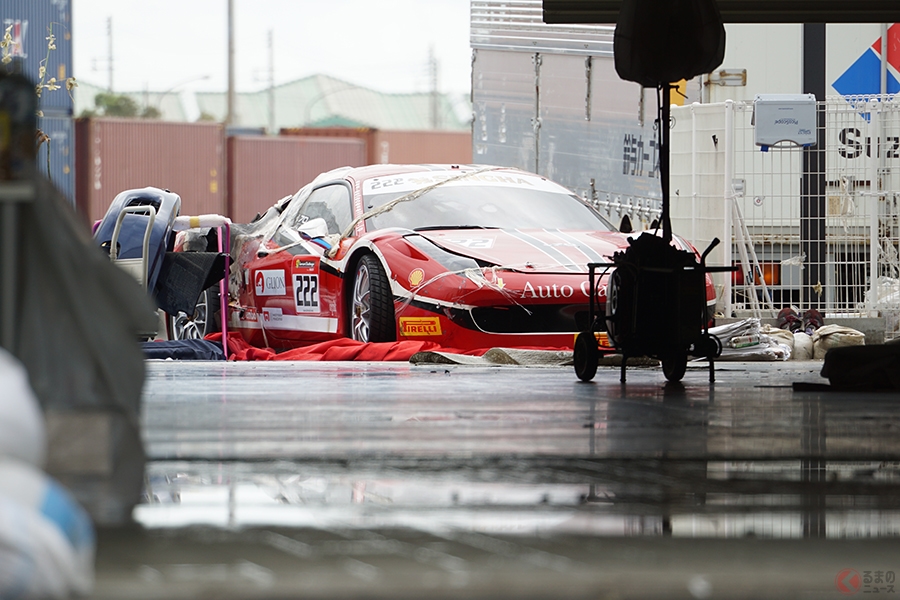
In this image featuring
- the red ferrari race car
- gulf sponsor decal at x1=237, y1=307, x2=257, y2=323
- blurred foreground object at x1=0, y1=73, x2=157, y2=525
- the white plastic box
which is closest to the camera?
blurred foreground object at x1=0, y1=73, x2=157, y2=525

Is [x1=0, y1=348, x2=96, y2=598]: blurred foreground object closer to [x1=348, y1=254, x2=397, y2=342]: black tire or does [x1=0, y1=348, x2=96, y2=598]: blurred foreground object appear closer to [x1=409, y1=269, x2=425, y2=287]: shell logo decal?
[x1=409, y1=269, x2=425, y2=287]: shell logo decal

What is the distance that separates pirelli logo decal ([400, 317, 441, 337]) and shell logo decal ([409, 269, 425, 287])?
24cm

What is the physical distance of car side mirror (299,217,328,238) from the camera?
950 centimetres

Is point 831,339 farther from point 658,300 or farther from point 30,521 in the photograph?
point 30,521

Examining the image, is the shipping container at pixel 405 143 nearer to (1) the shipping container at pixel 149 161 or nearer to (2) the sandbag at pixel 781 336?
(1) the shipping container at pixel 149 161

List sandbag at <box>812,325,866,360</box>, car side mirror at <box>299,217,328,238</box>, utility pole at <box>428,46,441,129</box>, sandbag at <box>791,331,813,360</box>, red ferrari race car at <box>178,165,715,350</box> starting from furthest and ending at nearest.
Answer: utility pole at <box>428,46,441,129</box> → sandbag at <box>812,325,866,360</box> → sandbag at <box>791,331,813,360</box> → car side mirror at <box>299,217,328,238</box> → red ferrari race car at <box>178,165,715,350</box>

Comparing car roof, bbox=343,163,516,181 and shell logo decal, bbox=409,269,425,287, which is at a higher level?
car roof, bbox=343,163,516,181

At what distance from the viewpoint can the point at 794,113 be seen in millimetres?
10773

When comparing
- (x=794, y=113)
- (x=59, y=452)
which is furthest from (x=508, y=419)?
(x=794, y=113)

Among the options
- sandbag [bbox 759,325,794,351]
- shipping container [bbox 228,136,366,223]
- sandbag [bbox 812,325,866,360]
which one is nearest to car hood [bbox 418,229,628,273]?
sandbag [bbox 759,325,794,351]

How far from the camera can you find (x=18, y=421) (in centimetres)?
216

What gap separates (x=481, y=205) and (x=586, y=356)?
312cm

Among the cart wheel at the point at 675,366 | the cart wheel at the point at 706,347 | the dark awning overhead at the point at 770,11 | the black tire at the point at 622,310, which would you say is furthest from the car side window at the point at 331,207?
the cart wheel at the point at 706,347

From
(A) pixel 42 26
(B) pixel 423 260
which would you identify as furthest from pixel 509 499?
(A) pixel 42 26
